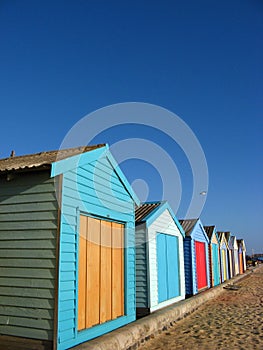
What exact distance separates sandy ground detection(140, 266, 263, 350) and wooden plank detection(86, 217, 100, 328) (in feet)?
4.72

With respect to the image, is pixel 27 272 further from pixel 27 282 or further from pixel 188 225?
pixel 188 225

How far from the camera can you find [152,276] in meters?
10.6

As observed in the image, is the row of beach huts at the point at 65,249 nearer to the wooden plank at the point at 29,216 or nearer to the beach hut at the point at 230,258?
the wooden plank at the point at 29,216

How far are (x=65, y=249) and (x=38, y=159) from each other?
210 cm

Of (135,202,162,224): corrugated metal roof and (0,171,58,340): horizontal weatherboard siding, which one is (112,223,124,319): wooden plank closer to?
(135,202,162,224): corrugated metal roof

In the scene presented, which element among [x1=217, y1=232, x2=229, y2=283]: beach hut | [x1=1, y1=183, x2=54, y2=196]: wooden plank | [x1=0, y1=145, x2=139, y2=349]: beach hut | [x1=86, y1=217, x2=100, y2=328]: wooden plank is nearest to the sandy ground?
[x1=86, y1=217, x2=100, y2=328]: wooden plank

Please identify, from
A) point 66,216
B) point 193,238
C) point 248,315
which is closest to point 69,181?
point 66,216

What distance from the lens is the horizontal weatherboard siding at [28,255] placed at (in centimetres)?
573

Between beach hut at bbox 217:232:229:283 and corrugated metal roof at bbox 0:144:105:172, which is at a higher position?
corrugated metal roof at bbox 0:144:105:172

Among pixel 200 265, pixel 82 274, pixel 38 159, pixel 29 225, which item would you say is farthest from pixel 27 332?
pixel 200 265

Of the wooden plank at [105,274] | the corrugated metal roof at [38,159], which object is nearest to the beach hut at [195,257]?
the wooden plank at [105,274]

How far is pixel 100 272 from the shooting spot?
7.39 metres

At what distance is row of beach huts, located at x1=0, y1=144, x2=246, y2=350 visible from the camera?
578 centimetres

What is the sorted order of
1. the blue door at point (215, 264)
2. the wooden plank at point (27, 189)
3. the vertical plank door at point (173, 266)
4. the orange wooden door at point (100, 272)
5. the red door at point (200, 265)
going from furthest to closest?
the blue door at point (215, 264) → the red door at point (200, 265) → the vertical plank door at point (173, 266) → the orange wooden door at point (100, 272) → the wooden plank at point (27, 189)
